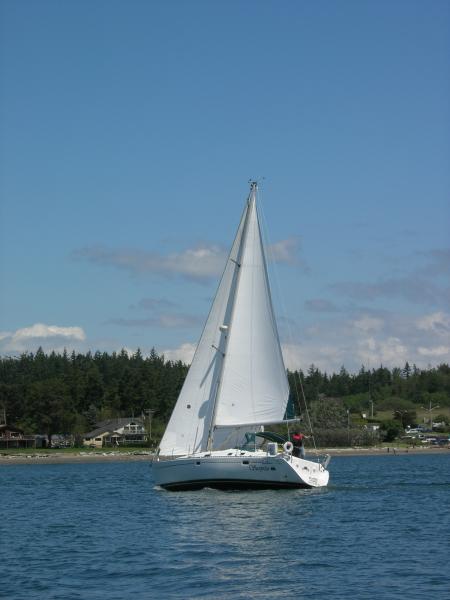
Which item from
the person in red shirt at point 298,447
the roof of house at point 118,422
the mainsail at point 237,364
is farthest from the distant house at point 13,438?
the person in red shirt at point 298,447

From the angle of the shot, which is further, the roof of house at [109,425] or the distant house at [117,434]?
the roof of house at [109,425]

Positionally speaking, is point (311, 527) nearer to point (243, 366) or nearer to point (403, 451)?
point (243, 366)

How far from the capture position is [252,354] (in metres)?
56.2

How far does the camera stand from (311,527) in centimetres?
4044

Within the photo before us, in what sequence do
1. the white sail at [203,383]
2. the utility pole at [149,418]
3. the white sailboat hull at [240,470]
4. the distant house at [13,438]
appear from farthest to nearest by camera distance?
the utility pole at [149,418] < the distant house at [13,438] < the white sail at [203,383] < the white sailboat hull at [240,470]

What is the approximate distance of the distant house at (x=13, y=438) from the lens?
159275 millimetres

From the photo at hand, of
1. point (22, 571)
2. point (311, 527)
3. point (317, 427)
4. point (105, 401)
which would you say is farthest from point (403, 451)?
point (22, 571)

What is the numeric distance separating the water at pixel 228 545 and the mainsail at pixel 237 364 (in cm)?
402

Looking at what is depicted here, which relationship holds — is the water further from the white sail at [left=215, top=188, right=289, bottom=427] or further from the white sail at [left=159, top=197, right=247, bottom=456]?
the white sail at [left=215, top=188, right=289, bottom=427]

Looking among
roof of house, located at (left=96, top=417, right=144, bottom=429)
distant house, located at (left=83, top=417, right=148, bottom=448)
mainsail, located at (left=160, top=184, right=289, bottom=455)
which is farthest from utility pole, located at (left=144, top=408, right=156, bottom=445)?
mainsail, located at (left=160, top=184, right=289, bottom=455)

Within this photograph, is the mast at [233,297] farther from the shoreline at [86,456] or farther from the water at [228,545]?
the shoreline at [86,456]

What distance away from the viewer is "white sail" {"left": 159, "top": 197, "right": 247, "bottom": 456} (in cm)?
5562

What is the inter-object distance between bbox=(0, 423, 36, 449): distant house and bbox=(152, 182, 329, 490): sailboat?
10809 centimetres

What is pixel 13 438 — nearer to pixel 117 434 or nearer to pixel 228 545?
pixel 117 434
